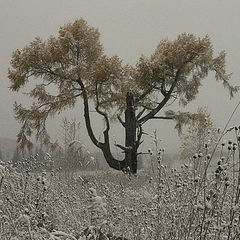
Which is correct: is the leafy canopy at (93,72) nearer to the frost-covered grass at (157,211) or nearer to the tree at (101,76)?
the tree at (101,76)

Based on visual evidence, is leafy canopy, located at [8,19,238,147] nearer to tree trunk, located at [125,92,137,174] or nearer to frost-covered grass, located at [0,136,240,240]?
tree trunk, located at [125,92,137,174]

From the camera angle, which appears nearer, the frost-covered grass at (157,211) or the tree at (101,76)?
the frost-covered grass at (157,211)

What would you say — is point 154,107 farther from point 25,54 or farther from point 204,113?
point 25,54

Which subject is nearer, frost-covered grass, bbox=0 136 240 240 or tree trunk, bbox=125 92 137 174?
frost-covered grass, bbox=0 136 240 240

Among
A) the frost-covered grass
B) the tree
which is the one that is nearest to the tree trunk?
the tree

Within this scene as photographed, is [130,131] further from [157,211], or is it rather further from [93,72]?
[157,211]

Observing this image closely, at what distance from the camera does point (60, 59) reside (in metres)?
22.0

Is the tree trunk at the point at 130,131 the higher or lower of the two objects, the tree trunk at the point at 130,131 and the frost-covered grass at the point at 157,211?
the higher

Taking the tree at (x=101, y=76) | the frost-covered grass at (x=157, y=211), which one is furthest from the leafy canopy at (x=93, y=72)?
the frost-covered grass at (x=157, y=211)

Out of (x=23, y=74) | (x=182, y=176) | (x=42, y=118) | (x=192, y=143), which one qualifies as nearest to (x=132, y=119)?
(x=192, y=143)

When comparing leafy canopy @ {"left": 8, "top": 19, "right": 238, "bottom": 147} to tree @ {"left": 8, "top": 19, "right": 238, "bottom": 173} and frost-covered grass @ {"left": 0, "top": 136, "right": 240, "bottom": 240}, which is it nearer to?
tree @ {"left": 8, "top": 19, "right": 238, "bottom": 173}

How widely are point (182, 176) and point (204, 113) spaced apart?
16.8m

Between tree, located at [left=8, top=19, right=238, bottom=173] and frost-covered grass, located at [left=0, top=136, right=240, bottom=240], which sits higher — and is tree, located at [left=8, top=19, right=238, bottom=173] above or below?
above

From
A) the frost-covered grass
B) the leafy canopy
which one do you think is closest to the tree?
the leafy canopy
